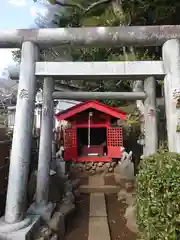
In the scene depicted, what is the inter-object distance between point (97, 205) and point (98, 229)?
56.1 inches

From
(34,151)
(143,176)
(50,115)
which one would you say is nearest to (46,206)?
(50,115)

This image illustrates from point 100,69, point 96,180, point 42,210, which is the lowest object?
point 96,180

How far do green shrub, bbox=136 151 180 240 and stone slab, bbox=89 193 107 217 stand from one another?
2928 millimetres

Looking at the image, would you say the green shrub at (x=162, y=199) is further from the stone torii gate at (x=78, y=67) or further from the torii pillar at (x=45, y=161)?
the torii pillar at (x=45, y=161)

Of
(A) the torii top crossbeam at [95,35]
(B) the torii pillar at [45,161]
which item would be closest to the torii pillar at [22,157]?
(A) the torii top crossbeam at [95,35]

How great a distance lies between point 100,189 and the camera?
7230 millimetres

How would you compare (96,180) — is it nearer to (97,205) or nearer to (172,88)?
(97,205)

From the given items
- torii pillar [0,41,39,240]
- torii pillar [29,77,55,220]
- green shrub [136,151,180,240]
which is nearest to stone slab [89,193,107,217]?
torii pillar [29,77,55,220]

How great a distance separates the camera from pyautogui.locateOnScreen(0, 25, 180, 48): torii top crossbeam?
3543mm

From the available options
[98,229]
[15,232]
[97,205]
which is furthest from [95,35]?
[97,205]

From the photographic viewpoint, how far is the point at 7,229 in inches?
113

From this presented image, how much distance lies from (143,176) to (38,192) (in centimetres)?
239

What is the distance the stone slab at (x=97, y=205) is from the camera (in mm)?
5212

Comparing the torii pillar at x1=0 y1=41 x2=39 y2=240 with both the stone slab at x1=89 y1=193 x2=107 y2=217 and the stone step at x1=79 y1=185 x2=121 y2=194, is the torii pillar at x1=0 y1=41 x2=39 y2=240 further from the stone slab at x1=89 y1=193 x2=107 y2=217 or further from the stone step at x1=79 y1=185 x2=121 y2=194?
the stone step at x1=79 y1=185 x2=121 y2=194
